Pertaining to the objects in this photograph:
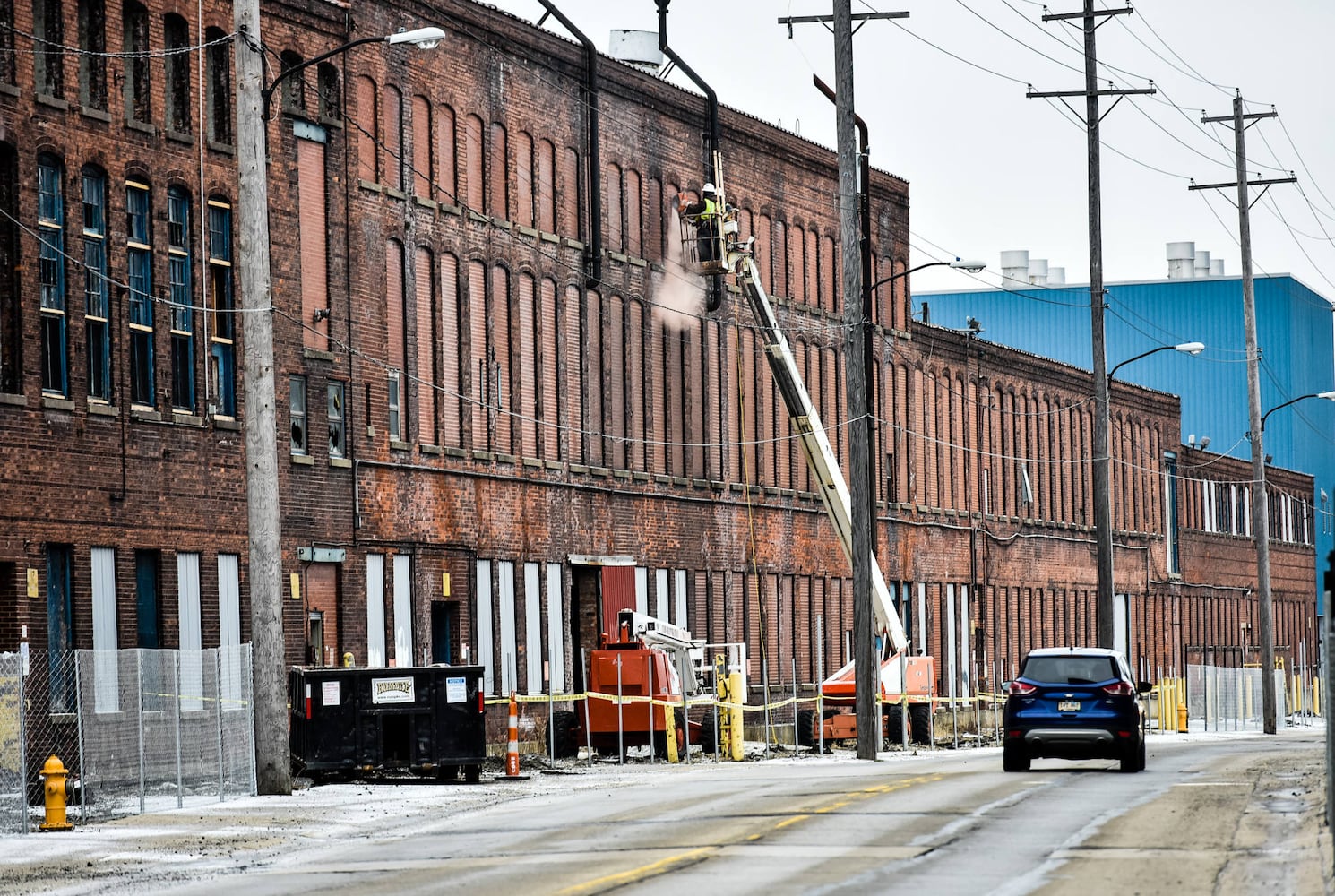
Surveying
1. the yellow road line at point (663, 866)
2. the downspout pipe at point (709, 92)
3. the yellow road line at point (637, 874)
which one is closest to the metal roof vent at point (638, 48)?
the downspout pipe at point (709, 92)

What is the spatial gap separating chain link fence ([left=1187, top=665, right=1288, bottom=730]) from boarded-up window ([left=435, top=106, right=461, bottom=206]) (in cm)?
2968

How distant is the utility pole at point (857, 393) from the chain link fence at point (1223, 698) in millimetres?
27069

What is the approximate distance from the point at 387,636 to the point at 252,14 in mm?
14812

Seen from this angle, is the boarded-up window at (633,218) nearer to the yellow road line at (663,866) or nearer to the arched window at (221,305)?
the arched window at (221,305)

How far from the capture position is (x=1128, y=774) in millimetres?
31547

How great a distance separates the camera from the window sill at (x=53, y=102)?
1294 inches

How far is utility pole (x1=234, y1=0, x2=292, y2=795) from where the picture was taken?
1130 inches

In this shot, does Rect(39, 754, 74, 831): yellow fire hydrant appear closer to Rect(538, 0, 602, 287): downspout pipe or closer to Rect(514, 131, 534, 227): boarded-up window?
Rect(514, 131, 534, 227): boarded-up window

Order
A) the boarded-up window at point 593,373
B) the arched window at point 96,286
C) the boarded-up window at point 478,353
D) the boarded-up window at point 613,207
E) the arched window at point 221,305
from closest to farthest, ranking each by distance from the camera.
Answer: the arched window at point 96,286, the arched window at point 221,305, the boarded-up window at point 478,353, the boarded-up window at point 593,373, the boarded-up window at point 613,207

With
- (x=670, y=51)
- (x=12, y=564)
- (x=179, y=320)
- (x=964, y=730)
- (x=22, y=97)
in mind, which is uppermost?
(x=670, y=51)

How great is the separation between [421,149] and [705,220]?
418 inches

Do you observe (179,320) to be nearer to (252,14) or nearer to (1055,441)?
(252,14)

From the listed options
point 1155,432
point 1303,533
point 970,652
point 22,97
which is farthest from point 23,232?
point 1303,533

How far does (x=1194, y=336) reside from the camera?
103 metres
